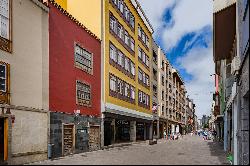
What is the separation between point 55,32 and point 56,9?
62.1 inches

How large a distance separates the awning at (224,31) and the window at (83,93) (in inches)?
405

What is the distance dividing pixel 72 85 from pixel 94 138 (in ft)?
20.2

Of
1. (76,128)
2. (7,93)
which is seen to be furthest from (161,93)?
(7,93)

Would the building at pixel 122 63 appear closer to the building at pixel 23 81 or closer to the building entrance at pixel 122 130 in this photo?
the building entrance at pixel 122 130

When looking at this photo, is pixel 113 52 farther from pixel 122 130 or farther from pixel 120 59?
pixel 122 130

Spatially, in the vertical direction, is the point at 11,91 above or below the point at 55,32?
below

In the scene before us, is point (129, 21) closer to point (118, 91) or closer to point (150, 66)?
point (118, 91)

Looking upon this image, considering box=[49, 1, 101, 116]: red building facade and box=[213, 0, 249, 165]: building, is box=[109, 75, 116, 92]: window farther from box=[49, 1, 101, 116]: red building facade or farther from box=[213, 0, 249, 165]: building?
box=[213, 0, 249, 165]: building

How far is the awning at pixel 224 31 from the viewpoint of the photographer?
51.7 ft

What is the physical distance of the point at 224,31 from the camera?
18.0 meters

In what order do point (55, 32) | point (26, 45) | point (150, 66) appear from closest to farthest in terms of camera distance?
point (26, 45) → point (55, 32) → point (150, 66)

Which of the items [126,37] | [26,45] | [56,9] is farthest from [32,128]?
[126,37]

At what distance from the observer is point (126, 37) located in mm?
38219

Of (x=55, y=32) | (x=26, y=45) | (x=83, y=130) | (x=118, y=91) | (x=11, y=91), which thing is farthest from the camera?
(x=118, y=91)
